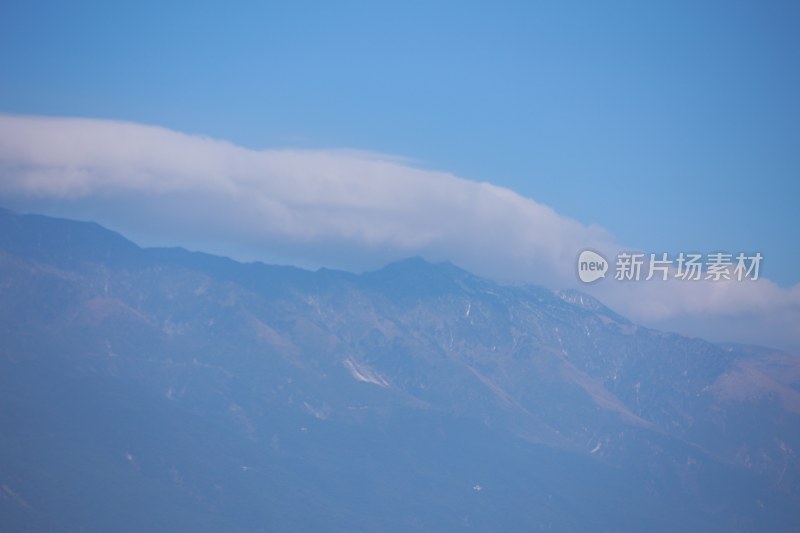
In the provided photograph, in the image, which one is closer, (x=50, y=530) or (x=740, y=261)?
(x=740, y=261)

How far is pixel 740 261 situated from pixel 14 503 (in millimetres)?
168035

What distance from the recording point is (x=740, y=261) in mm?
84562

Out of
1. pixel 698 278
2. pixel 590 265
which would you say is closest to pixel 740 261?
pixel 698 278

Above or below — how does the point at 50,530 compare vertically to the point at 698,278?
below

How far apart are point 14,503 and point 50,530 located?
10.5m

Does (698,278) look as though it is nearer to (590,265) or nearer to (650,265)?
(650,265)

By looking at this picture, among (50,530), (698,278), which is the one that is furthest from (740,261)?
(50,530)

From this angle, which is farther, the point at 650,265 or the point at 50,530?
the point at 50,530

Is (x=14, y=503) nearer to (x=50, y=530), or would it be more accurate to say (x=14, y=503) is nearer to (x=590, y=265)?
(x=50, y=530)

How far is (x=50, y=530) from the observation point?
19575 cm

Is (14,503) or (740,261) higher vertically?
(740,261)

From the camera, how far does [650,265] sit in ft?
282

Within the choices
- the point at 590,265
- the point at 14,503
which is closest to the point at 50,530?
the point at 14,503

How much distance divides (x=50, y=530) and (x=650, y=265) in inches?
6134
